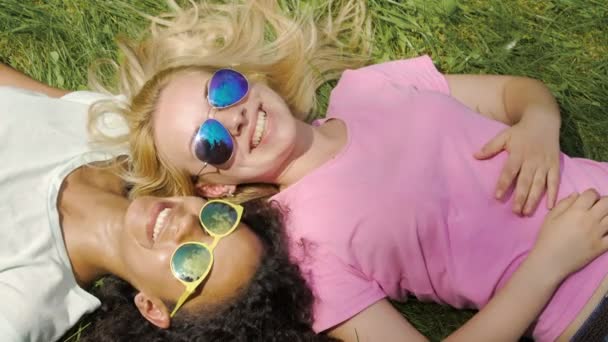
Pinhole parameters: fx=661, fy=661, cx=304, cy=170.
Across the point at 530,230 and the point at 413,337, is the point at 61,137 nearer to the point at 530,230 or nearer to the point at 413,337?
the point at 413,337

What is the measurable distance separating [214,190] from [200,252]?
0.56 meters

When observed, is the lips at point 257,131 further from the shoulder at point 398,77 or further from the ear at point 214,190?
the shoulder at point 398,77

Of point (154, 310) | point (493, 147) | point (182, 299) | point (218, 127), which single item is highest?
point (218, 127)

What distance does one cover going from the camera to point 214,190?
2994mm

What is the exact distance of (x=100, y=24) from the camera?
153 inches

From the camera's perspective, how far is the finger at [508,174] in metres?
2.70

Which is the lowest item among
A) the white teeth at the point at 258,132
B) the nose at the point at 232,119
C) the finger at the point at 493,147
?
the finger at the point at 493,147

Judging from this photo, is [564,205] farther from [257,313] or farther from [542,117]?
[257,313]

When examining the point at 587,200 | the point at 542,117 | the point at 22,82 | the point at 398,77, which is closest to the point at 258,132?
the point at 398,77

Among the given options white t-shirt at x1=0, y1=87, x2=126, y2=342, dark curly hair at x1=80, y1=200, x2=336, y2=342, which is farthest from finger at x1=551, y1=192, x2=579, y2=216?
white t-shirt at x1=0, y1=87, x2=126, y2=342

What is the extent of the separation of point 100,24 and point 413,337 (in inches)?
100

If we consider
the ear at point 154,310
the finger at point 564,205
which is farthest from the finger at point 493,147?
the ear at point 154,310

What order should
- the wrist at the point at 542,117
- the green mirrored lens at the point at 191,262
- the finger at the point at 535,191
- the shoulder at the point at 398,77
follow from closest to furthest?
the green mirrored lens at the point at 191,262 < the finger at the point at 535,191 < the wrist at the point at 542,117 < the shoulder at the point at 398,77

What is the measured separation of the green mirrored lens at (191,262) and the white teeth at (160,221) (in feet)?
0.55
